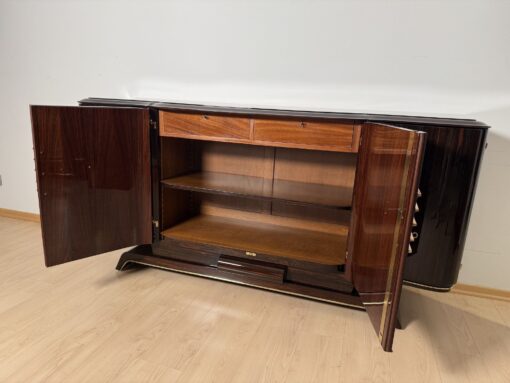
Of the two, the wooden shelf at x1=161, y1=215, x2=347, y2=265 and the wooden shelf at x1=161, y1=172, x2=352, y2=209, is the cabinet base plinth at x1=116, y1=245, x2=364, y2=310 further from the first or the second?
the wooden shelf at x1=161, y1=172, x2=352, y2=209

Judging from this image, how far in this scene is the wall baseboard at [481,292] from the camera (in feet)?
6.48

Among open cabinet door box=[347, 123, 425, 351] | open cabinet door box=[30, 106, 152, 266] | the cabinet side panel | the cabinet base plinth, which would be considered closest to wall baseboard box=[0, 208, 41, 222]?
the cabinet base plinth

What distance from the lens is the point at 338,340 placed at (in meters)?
1.56

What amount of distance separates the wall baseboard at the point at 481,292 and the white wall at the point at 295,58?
1.4 inches

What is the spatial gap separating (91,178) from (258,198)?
33.5 inches

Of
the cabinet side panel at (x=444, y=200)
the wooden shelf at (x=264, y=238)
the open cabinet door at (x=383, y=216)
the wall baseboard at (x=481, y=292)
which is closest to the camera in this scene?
the open cabinet door at (x=383, y=216)

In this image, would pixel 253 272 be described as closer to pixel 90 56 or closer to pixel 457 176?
pixel 457 176

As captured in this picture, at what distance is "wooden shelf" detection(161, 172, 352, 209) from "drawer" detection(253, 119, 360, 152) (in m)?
0.30

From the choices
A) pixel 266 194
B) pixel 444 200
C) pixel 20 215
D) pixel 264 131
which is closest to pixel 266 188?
pixel 266 194

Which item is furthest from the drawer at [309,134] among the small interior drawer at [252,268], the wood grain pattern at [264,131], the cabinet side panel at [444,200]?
the small interior drawer at [252,268]

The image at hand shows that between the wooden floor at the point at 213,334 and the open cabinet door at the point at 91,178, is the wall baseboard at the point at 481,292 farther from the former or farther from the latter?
the open cabinet door at the point at 91,178

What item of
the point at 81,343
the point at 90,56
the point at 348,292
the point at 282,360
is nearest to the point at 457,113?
the point at 348,292

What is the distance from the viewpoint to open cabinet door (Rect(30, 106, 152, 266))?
1.62 metres

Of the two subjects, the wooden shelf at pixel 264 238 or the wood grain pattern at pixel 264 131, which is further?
the wooden shelf at pixel 264 238
